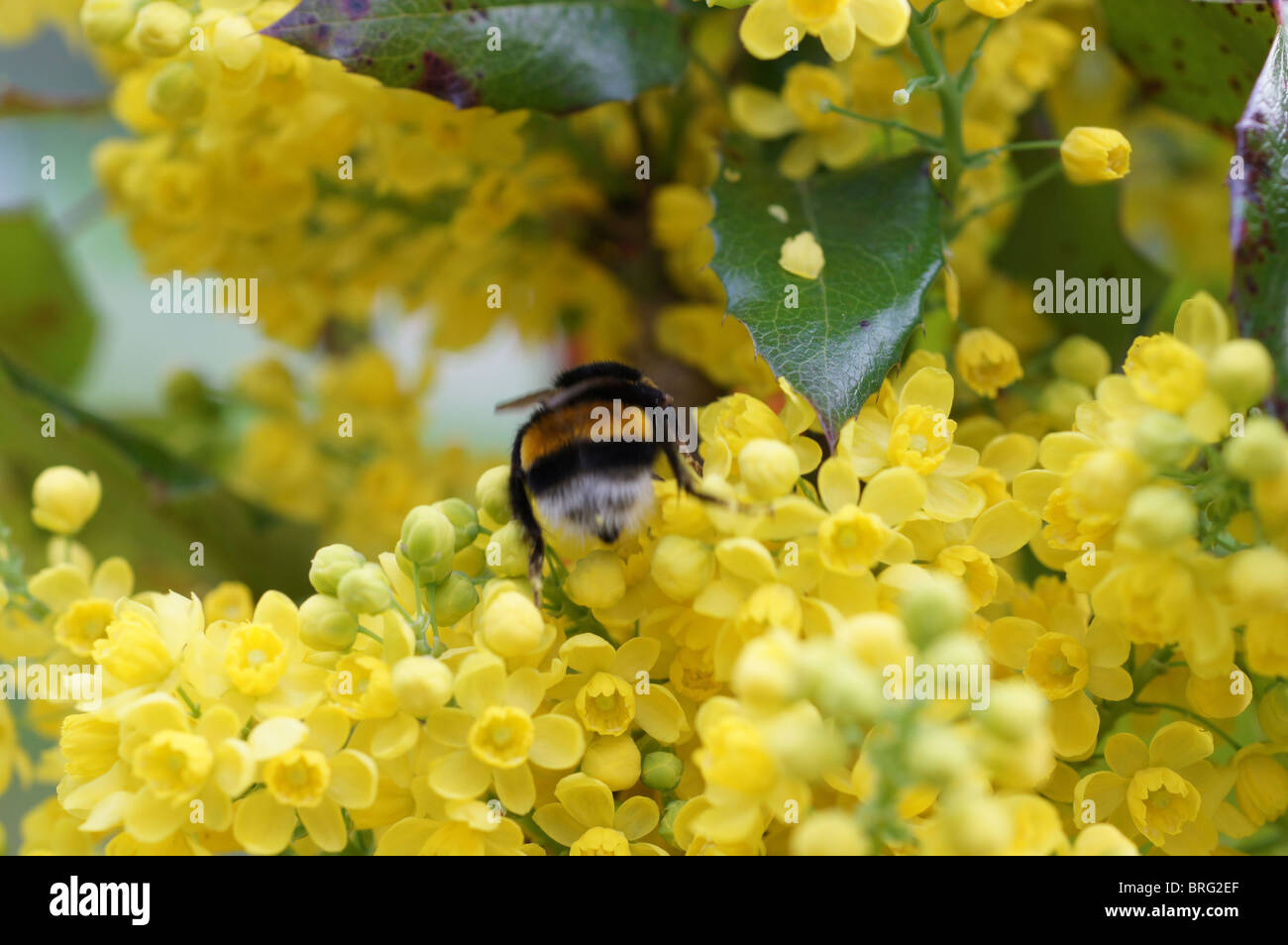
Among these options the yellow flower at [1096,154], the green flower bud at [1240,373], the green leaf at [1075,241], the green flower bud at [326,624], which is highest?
the green leaf at [1075,241]

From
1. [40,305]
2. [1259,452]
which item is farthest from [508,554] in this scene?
[40,305]

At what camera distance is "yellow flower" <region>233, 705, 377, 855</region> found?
0.49 m

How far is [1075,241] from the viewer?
2.77ft

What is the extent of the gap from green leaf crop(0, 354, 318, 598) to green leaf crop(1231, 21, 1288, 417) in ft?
2.18


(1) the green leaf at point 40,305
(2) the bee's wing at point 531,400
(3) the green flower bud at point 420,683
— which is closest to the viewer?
(3) the green flower bud at point 420,683

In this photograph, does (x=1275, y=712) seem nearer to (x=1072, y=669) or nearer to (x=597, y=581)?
(x=1072, y=669)

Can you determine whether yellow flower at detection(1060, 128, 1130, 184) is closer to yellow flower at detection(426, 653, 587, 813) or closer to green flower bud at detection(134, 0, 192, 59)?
yellow flower at detection(426, 653, 587, 813)

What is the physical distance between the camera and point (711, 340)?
2.68 ft

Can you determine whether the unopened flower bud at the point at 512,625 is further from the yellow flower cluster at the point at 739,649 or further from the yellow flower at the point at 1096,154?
the yellow flower at the point at 1096,154

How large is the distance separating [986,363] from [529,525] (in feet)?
0.95

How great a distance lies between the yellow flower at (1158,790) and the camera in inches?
20.7

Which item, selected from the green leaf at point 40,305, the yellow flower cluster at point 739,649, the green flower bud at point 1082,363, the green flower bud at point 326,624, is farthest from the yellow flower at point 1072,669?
the green leaf at point 40,305

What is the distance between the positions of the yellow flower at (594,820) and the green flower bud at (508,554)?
0.10 meters
